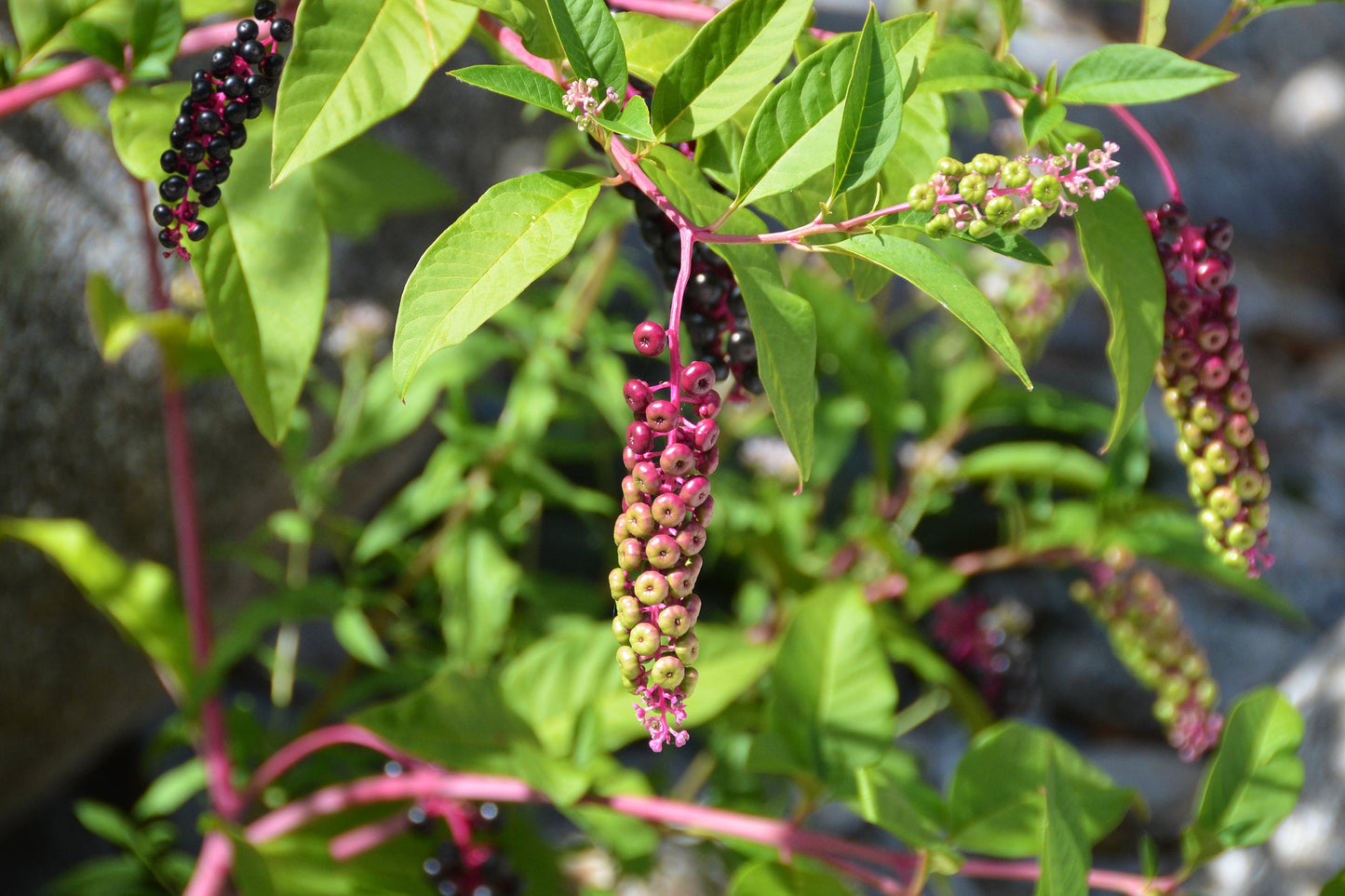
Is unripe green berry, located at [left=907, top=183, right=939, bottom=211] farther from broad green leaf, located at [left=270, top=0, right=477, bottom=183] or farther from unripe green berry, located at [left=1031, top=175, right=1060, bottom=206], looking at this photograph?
broad green leaf, located at [left=270, top=0, right=477, bottom=183]

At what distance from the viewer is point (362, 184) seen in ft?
3.66

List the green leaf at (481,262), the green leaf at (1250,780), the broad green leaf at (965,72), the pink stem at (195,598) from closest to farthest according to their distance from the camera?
1. the green leaf at (481,262)
2. the broad green leaf at (965,72)
3. the green leaf at (1250,780)
4. the pink stem at (195,598)

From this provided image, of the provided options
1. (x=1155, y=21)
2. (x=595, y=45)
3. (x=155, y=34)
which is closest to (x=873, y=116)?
(x=595, y=45)

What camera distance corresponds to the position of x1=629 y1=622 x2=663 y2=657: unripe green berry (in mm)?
471

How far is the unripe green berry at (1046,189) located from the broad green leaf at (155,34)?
0.53 m

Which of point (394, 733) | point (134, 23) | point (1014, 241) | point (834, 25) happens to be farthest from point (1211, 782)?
point (834, 25)

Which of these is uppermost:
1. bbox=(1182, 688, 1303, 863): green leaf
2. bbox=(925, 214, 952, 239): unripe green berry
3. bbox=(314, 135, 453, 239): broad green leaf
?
bbox=(925, 214, 952, 239): unripe green berry

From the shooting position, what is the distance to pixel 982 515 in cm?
237

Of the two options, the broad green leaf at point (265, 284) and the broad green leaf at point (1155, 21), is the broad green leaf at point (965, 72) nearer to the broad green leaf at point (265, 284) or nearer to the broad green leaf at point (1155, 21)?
the broad green leaf at point (1155, 21)

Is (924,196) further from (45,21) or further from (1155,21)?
(45,21)

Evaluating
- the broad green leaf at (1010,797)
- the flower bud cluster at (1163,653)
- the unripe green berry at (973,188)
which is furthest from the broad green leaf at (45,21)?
the flower bud cluster at (1163,653)

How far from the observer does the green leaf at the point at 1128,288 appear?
22.9 inches

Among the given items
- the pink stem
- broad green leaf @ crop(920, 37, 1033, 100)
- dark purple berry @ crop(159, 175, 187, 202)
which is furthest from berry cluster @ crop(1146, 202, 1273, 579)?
the pink stem

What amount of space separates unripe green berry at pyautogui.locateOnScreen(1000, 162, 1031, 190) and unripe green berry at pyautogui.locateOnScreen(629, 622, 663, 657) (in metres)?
0.26
